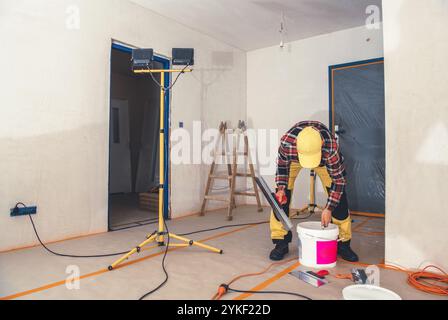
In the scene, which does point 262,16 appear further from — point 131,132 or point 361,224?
point 131,132

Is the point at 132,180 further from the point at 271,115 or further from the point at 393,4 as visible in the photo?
the point at 393,4

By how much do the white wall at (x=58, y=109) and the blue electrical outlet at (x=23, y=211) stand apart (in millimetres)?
51

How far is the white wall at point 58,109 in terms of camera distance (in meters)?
2.62

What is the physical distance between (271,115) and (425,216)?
320cm

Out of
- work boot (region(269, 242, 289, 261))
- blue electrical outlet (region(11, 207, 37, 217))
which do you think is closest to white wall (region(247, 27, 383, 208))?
work boot (region(269, 242, 289, 261))

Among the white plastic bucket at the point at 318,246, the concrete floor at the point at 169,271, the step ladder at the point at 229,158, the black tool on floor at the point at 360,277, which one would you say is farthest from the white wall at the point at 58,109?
the black tool on floor at the point at 360,277

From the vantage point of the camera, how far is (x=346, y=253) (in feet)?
7.78

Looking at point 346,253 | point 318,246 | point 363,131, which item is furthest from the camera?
point 363,131

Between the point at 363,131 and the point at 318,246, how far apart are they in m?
2.55

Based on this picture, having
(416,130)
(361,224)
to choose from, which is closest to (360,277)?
(416,130)

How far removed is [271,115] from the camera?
16.5ft

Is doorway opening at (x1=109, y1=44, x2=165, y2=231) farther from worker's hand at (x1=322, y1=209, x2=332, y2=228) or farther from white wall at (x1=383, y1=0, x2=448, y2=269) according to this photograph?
white wall at (x1=383, y1=0, x2=448, y2=269)

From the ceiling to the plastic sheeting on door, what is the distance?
0.71 metres

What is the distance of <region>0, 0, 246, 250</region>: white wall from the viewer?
2.62 metres
